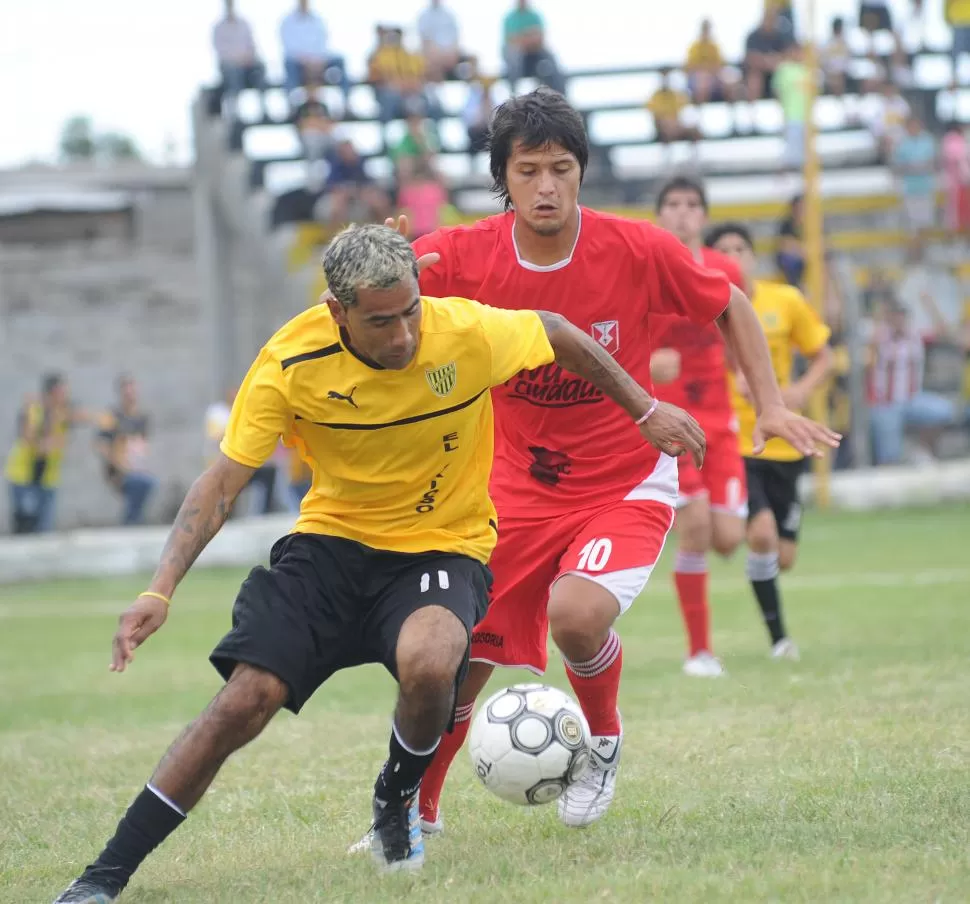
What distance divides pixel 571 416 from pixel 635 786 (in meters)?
1.37

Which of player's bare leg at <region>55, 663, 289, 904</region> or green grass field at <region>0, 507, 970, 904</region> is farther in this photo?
green grass field at <region>0, 507, 970, 904</region>

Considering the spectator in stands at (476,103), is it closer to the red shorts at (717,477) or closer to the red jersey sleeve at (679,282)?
the red shorts at (717,477)

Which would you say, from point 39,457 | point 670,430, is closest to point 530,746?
point 670,430

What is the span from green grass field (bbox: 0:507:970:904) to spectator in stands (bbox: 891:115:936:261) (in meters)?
12.0

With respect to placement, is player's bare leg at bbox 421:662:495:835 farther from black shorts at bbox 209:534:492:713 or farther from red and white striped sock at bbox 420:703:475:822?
black shorts at bbox 209:534:492:713

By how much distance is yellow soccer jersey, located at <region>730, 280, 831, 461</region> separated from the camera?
9.87 metres

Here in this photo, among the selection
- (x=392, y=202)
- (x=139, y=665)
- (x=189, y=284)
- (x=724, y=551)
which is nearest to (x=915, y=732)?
(x=724, y=551)

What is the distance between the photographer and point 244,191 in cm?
2353

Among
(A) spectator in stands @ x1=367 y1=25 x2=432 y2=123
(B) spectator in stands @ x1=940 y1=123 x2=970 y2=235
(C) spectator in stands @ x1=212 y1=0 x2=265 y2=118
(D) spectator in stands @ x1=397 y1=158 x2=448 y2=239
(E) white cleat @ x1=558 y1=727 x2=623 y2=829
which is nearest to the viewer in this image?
(E) white cleat @ x1=558 y1=727 x2=623 y2=829

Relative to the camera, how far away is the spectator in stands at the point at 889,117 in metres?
22.9

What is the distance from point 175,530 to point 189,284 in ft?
68.4

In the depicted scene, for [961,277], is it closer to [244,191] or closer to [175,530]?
[244,191]

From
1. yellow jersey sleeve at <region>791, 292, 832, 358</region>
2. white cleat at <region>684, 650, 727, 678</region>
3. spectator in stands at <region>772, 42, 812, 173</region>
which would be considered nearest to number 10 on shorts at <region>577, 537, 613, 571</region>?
white cleat at <region>684, 650, 727, 678</region>

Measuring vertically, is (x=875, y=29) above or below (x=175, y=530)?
above
